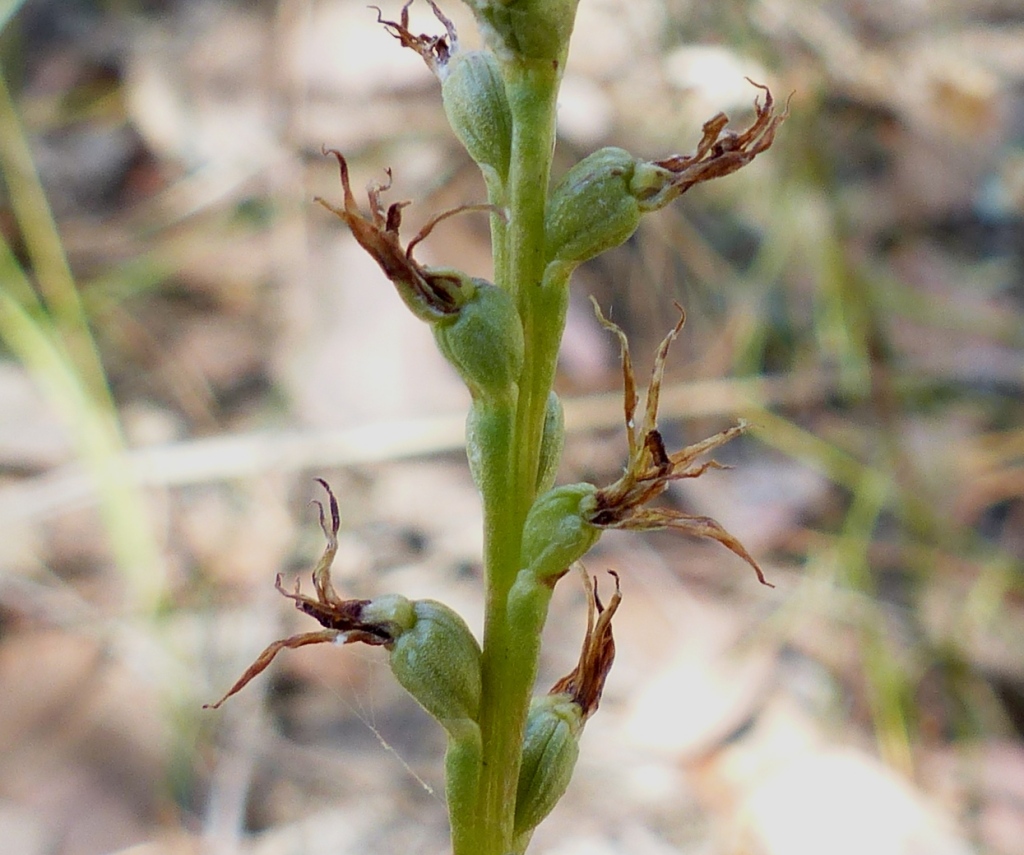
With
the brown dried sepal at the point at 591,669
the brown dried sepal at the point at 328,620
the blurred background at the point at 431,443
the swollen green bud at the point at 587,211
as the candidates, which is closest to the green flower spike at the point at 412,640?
the brown dried sepal at the point at 328,620

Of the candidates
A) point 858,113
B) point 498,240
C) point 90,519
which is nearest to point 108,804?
point 90,519

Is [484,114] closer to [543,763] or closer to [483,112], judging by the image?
[483,112]

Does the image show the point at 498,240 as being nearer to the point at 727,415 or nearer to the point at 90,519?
the point at 90,519

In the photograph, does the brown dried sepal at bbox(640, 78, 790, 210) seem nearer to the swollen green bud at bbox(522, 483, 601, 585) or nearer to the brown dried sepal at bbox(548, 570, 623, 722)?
the swollen green bud at bbox(522, 483, 601, 585)

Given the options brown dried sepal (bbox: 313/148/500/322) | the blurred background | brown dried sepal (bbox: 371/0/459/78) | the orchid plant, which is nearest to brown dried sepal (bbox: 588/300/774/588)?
the orchid plant

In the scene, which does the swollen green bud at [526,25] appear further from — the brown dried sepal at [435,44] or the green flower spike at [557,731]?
the green flower spike at [557,731]

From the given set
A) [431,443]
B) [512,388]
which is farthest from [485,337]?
[431,443]
